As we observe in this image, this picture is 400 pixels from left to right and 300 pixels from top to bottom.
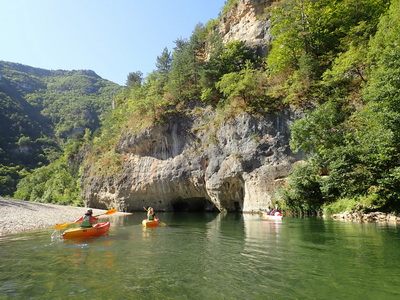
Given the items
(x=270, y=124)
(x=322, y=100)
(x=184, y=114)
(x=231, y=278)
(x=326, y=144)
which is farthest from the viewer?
(x=184, y=114)

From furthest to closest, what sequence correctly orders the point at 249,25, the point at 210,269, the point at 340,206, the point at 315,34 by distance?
the point at 249,25, the point at 315,34, the point at 340,206, the point at 210,269

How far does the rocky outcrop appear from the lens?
36.0 m

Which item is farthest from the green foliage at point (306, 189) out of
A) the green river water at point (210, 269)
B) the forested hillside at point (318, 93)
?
the green river water at point (210, 269)

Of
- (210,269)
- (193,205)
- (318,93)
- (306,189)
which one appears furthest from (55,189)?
(210,269)

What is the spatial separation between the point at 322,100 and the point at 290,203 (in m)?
10.8

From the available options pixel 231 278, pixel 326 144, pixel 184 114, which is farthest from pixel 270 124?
pixel 231 278

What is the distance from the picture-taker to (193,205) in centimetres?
3788

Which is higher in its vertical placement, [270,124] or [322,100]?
[322,100]

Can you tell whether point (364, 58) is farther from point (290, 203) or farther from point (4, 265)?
point (4, 265)

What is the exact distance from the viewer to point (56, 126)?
427ft

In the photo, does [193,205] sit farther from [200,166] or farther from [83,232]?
[83,232]

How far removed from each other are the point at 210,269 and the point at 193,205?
31330mm

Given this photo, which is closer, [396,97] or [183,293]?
[183,293]

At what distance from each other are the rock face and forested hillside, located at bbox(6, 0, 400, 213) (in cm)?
164
